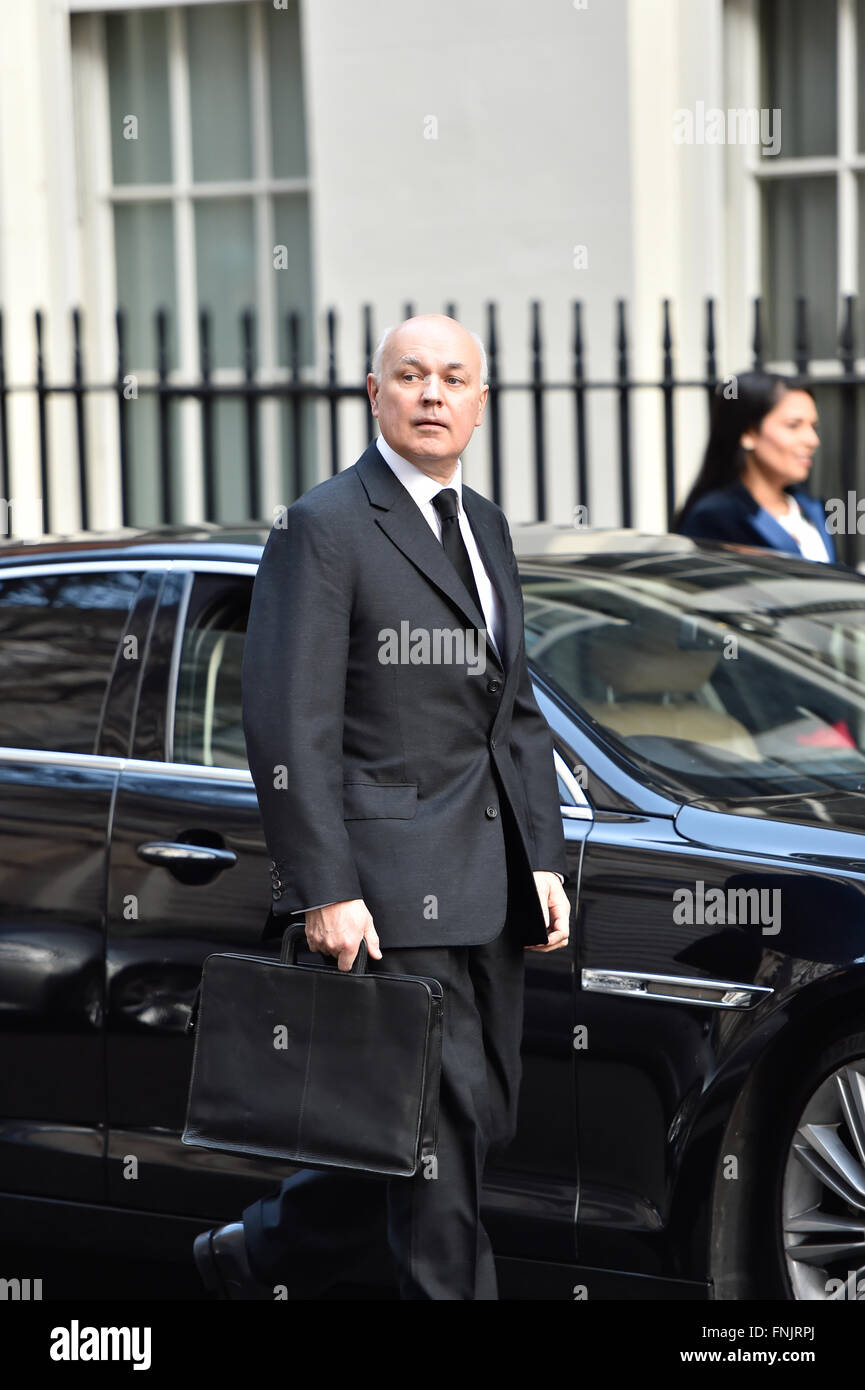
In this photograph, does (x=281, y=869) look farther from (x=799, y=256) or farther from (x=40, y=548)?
(x=799, y=256)

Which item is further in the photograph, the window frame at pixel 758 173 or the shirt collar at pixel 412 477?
the window frame at pixel 758 173

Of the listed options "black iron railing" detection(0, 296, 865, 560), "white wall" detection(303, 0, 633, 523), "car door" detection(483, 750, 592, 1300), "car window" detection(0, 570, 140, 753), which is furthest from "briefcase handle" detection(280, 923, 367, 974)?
"white wall" detection(303, 0, 633, 523)

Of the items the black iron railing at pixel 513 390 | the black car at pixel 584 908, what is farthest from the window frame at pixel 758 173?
the black car at pixel 584 908

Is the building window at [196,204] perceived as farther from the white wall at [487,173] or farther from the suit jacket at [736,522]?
the suit jacket at [736,522]

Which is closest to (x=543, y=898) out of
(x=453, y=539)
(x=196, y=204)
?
(x=453, y=539)

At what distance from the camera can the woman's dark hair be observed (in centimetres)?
590

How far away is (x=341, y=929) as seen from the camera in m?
3.20

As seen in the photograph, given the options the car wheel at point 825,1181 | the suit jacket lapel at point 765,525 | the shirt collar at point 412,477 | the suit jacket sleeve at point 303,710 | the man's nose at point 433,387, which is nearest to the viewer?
the suit jacket sleeve at point 303,710

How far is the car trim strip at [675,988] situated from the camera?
3.55 meters

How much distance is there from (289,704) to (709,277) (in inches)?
231

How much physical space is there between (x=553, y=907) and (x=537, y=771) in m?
0.24

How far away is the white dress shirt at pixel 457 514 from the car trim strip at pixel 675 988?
0.89ft

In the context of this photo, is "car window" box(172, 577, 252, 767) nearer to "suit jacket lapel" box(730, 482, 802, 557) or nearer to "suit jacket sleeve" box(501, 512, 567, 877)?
"suit jacket sleeve" box(501, 512, 567, 877)

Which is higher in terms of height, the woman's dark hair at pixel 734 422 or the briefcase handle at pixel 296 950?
the woman's dark hair at pixel 734 422
